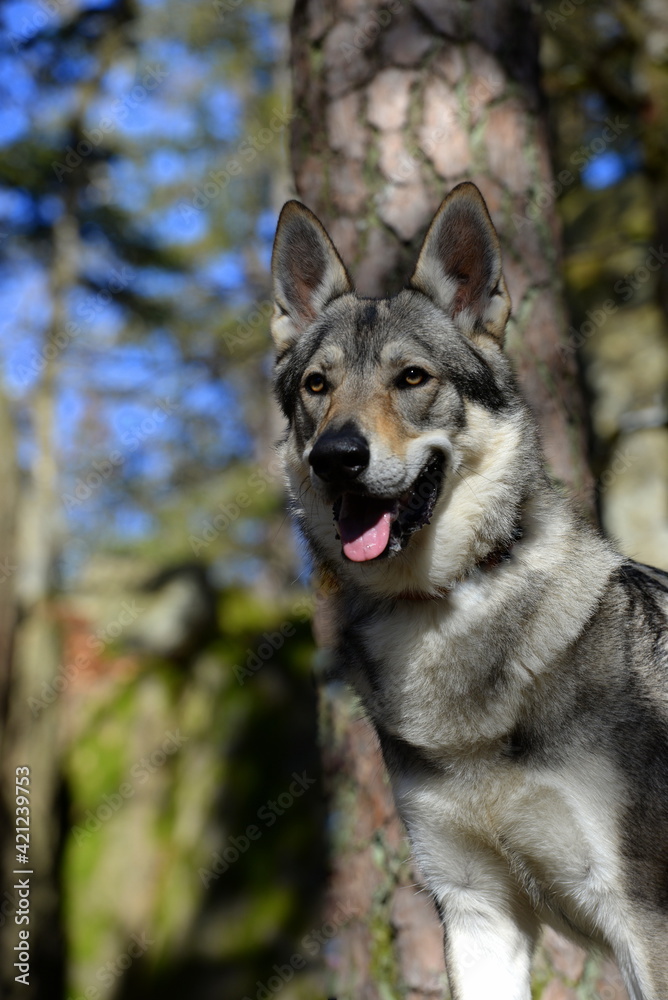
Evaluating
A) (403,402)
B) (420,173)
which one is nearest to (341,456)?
(403,402)

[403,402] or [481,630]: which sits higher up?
[403,402]

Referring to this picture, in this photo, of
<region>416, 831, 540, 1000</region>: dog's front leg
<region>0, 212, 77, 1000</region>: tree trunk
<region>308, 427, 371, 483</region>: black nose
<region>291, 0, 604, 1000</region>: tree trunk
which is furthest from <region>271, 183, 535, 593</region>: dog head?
<region>0, 212, 77, 1000</region>: tree trunk

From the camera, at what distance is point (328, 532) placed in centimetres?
280

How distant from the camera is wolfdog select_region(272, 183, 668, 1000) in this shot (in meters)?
2.26

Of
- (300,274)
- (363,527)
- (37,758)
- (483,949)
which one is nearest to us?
(363,527)

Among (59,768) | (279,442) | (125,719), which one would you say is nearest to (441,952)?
(279,442)

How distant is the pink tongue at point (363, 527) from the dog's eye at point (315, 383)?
50 centimetres

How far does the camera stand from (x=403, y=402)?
106 inches

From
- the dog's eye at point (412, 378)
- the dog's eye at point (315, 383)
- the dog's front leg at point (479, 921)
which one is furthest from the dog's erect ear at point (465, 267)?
the dog's front leg at point (479, 921)

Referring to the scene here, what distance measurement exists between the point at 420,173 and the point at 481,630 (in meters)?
2.00

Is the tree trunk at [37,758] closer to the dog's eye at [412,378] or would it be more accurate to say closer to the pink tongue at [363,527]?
the pink tongue at [363,527]

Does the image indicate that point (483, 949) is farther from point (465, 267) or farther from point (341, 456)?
point (465, 267)

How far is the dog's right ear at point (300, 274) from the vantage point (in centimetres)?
302

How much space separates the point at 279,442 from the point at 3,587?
505cm
